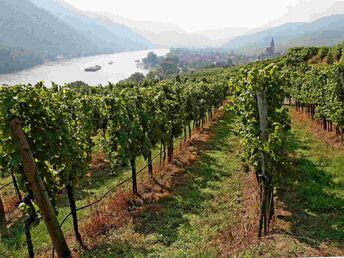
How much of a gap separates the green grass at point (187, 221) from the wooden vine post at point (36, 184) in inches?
139

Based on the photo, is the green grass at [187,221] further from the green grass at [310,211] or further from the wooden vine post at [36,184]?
the wooden vine post at [36,184]

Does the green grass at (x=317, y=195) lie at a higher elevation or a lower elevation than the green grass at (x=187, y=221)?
higher

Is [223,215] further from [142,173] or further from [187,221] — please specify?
[142,173]

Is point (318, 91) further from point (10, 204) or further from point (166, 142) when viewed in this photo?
point (10, 204)

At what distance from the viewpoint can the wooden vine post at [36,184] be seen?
31.3ft

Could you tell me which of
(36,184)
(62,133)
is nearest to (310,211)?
(62,133)

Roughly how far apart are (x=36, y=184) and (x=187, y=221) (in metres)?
8.07

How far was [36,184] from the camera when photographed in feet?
31.9

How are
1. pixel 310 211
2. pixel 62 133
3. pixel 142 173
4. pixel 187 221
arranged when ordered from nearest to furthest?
pixel 62 133 → pixel 310 211 → pixel 187 221 → pixel 142 173

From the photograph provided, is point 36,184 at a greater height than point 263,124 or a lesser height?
lesser

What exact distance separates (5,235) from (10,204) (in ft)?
19.4

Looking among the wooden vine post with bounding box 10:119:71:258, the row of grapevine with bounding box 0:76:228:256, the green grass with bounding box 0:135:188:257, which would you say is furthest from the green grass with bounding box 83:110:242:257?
the wooden vine post with bounding box 10:119:71:258

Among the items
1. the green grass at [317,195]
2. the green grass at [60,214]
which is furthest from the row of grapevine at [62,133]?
the green grass at [317,195]

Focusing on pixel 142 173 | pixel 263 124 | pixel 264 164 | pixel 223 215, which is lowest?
pixel 142 173
